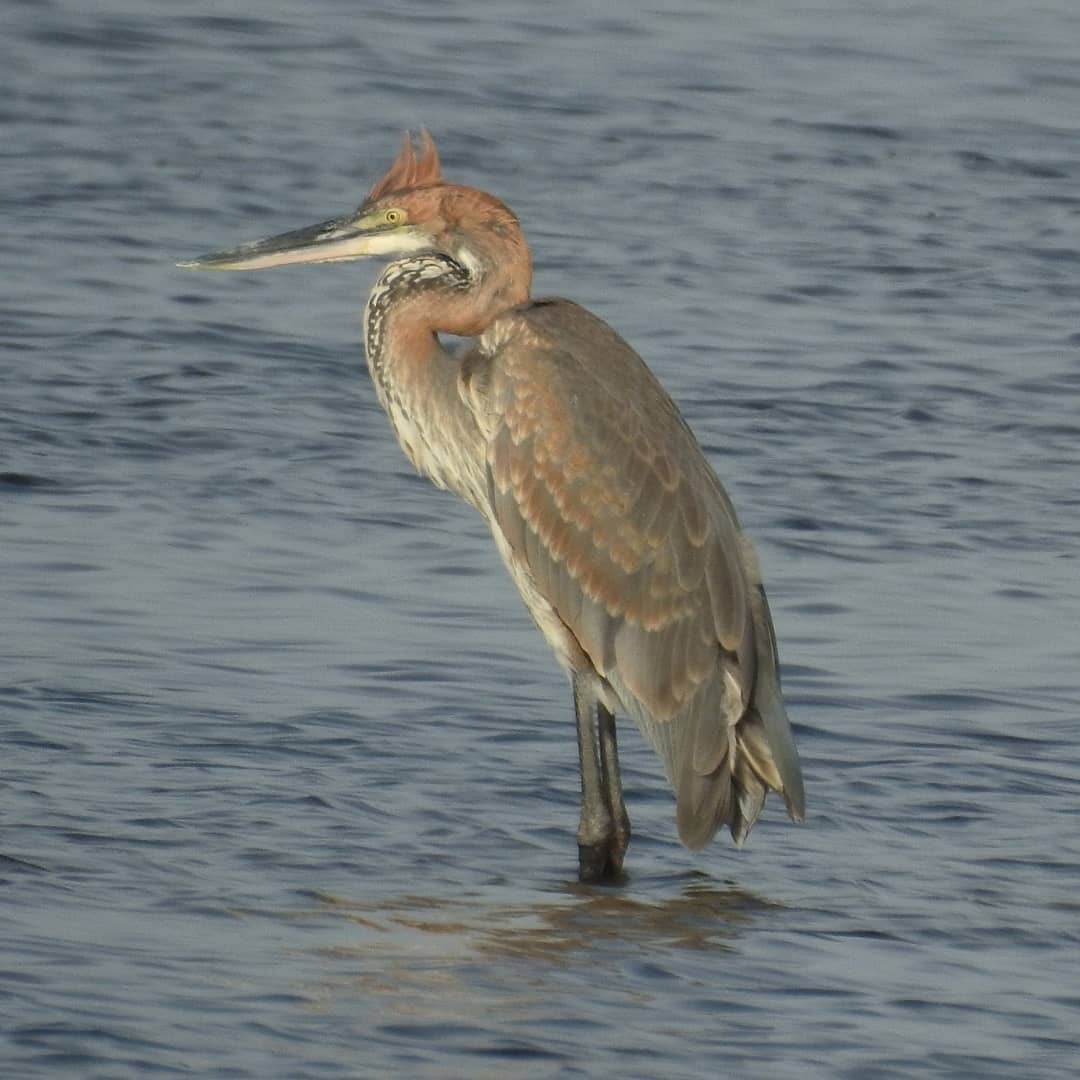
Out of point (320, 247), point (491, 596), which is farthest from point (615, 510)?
point (491, 596)

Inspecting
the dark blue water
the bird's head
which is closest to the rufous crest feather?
the bird's head

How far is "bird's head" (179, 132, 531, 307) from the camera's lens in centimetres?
714

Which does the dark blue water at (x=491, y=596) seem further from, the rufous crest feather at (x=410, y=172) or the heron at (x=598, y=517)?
the rufous crest feather at (x=410, y=172)

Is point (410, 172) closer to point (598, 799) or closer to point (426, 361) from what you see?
point (426, 361)

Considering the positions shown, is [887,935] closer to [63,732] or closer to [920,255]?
[63,732]

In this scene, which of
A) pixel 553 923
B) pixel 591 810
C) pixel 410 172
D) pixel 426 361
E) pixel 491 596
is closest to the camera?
pixel 553 923

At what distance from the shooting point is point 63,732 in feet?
23.2

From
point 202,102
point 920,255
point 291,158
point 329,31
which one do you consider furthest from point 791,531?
point 329,31

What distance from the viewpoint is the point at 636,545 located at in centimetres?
677

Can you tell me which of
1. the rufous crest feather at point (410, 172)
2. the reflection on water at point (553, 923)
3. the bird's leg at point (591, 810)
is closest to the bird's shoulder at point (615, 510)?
the bird's leg at point (591, 810)

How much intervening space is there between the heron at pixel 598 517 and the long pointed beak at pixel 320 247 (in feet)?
0.20

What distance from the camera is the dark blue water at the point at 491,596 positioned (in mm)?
5551

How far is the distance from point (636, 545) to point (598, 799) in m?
0.63

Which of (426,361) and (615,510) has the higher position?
(426,361)
